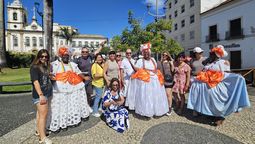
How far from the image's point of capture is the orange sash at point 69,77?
414 centimetres

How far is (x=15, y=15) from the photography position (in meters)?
75.9

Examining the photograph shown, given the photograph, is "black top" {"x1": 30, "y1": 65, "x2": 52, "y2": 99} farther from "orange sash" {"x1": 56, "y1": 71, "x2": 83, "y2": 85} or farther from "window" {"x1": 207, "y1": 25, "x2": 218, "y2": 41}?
"window" {"x1": 207, "y1": 25, "x2": 218, "y2": 41}

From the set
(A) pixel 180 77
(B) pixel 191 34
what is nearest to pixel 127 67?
(A) pixel 180 77

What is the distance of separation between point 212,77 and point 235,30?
73.2ft

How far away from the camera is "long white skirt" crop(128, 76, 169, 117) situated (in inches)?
193

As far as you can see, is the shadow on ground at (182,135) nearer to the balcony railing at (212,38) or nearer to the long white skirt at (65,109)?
the long white skirt at (65,109)

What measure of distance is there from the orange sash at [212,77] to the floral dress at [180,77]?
28.8 inches

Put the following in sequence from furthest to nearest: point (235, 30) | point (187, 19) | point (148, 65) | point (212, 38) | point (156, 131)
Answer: point (187, 19), point (212, 38), point (235, 30), point (148, 65), point (156, 131)

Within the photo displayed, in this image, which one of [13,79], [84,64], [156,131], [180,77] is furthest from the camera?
[13,79]

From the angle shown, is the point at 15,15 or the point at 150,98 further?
the point at 15,15

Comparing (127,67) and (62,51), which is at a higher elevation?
(62,51)

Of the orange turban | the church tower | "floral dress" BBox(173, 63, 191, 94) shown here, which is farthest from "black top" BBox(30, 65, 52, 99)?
the church tower

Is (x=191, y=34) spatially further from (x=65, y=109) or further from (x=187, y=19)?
(x=65, y=109)

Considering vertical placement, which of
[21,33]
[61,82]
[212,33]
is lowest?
[61,82]
